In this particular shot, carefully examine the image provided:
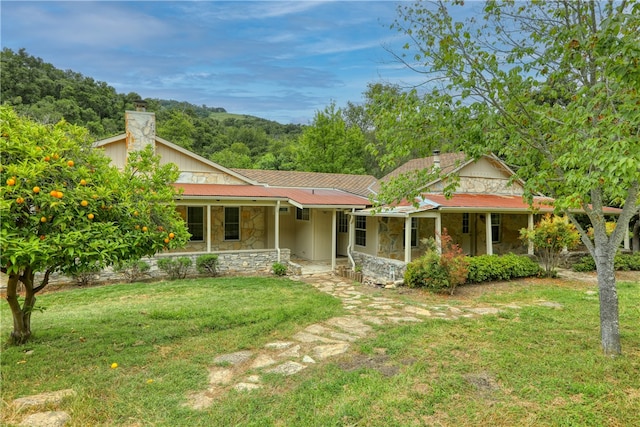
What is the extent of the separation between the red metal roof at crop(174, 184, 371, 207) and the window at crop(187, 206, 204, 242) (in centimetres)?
109

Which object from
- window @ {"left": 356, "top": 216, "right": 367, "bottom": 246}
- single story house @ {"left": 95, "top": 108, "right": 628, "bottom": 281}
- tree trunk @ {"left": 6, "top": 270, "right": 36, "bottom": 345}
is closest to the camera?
tree trunk @ {"left": 6, "top": 270, "right": 36, "bottom": 345}

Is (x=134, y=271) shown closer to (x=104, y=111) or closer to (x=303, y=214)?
(x=303, y=214)

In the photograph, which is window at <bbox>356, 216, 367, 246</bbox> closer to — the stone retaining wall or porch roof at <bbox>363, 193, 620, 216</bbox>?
porch roof at <bbox>363, 193, 620, 216</bbox>

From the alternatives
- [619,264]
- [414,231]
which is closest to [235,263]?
[414,231]

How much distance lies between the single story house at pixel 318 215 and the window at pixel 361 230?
0.04 metres

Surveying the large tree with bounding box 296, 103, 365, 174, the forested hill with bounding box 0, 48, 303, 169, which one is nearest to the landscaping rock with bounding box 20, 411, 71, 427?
the forested hill with bounding box 0, 48, 303, 169

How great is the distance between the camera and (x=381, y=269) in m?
11.4

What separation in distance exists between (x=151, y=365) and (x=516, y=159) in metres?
5.84

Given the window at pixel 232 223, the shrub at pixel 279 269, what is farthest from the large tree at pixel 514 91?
the window at pixel 232 223

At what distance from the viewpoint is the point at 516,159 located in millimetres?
5605

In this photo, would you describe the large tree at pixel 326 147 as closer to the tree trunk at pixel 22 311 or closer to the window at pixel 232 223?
the window at pixel 232 223

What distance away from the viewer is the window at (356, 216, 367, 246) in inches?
575

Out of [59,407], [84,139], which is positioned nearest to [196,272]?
[84,139]

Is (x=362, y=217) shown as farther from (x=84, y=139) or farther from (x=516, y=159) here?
(x=84, y=139)
